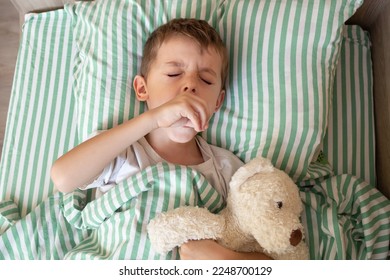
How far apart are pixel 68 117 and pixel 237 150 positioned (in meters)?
0.48

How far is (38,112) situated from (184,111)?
1.82 feet

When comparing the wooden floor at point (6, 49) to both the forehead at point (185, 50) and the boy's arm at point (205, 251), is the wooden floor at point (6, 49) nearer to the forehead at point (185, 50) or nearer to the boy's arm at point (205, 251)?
the forehead at point (185, 50)

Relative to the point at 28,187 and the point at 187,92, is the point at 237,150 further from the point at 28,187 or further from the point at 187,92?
the point at 28,187

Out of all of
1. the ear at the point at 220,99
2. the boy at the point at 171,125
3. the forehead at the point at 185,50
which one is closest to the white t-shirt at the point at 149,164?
the boy at the point at 171,125

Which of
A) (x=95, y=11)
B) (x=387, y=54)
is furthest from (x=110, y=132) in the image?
(x=387, y=54)

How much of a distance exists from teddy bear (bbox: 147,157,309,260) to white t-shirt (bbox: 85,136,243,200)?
132mm

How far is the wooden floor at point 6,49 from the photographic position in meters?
1.49

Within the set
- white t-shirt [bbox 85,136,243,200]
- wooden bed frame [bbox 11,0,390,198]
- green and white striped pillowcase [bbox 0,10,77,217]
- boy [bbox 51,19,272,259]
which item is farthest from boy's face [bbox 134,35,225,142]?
wooden bed frame [bbox 11,0,390,198]

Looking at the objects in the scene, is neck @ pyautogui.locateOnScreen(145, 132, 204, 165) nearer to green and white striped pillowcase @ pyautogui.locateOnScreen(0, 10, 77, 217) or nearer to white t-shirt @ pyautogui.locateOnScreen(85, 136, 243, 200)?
white t-shirt @ pyautogui.locateOnScreen(85, 136, 243, 200)

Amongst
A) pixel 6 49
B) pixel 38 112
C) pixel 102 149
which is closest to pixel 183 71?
pixel 102 149

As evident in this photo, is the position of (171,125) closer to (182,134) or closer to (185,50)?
(182,134)

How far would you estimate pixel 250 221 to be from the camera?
2.57 feet

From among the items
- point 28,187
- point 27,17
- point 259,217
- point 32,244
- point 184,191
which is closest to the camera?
point 259,217
